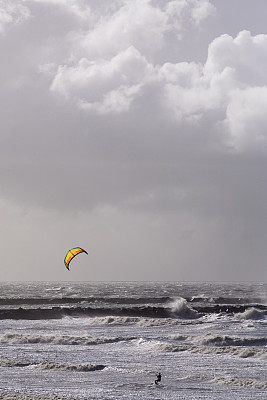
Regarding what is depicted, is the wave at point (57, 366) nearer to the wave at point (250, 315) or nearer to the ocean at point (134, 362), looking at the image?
the ocean at point (134, 362)

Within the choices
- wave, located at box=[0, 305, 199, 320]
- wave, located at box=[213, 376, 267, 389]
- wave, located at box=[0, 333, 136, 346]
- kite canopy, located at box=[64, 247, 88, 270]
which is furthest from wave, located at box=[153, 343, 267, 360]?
wave, located at box=[0, 305, 199, 320]

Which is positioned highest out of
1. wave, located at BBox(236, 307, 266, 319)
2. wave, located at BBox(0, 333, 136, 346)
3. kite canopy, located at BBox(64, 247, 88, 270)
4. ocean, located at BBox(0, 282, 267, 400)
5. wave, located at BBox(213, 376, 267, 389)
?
kite canopy, located at BBox(64, 247, 88, 270)

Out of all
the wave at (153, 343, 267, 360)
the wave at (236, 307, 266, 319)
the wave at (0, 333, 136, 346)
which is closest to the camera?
the wave at (153, 343, 267, 360)

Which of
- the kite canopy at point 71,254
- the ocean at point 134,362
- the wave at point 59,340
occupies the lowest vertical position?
the ocean at point 134,362

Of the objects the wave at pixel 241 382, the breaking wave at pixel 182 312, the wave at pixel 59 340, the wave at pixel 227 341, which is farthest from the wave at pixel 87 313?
the wave at pixel 241 382

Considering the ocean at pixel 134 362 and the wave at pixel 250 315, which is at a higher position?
the wave at pixel 250 315

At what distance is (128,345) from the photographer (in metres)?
38.0

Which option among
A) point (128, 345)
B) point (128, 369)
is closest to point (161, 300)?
point (128, 345)

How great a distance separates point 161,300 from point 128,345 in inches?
2686

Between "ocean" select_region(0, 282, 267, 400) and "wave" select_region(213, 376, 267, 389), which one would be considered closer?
"ocean" select_region(0, 282, 267, 400)

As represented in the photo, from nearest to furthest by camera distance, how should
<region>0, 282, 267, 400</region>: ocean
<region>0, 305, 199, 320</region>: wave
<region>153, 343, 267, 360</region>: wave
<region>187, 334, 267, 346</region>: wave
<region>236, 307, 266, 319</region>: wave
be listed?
<region>0, 282, 267, 400</region>: ocean, <region>153, 343, 267, 360</region>: wave, <region>187, 334, 267, 346</region>: wave, <region>236, 307, 266, 319</region>: wave, <region>0, 305, 199, 320</region>: wave

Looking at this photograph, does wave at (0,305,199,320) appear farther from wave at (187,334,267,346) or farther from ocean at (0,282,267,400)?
wave at (187,334,267,346)

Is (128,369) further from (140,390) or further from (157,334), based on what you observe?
(157,334)

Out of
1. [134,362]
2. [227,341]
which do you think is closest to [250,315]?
[227,341]
